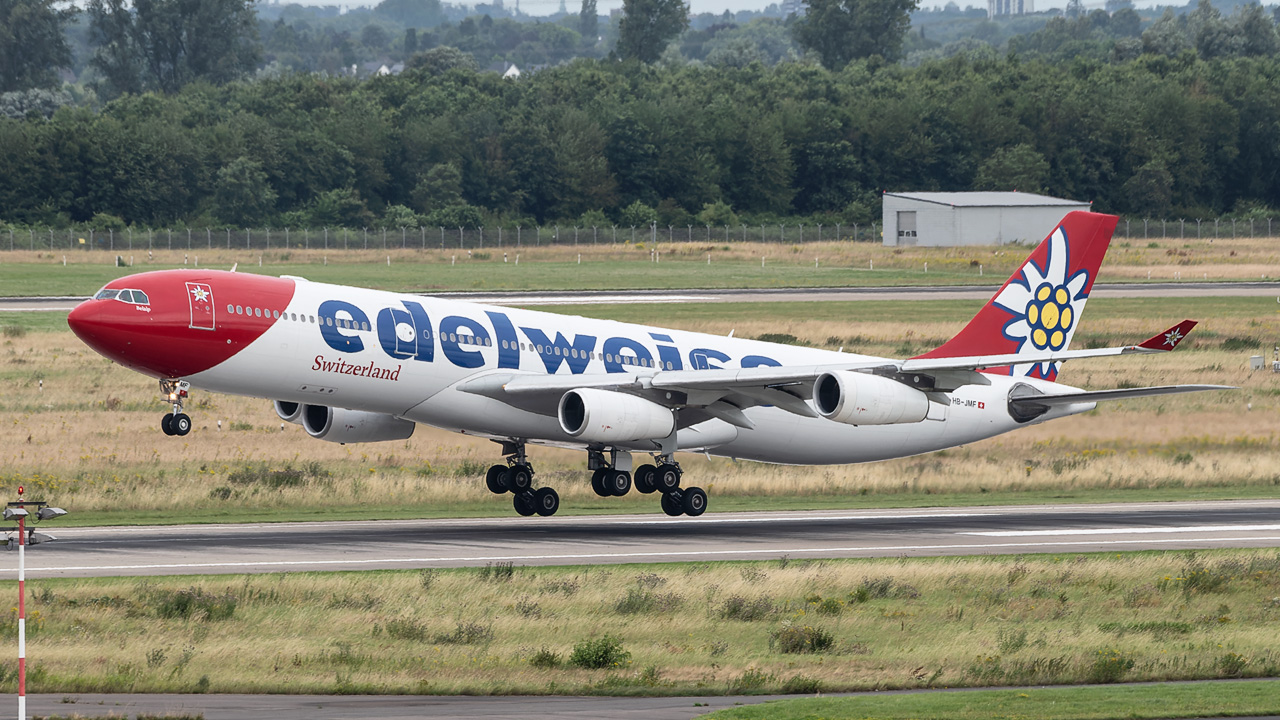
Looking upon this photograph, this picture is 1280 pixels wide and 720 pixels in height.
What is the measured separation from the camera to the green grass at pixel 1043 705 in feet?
77.3

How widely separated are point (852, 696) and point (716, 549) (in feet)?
55.9

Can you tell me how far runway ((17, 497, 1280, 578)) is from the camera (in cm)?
3956

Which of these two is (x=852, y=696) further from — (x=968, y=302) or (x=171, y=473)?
(x=968, y=302)

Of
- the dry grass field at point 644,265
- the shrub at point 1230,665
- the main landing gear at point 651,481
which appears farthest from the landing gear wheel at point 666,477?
the dry grass field at point 644,265

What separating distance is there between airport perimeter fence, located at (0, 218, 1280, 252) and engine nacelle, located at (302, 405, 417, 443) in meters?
99.9

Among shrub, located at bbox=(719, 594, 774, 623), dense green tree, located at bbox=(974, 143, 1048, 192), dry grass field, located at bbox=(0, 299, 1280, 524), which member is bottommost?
dry grass field, located at bbox=(0, 299, 1280, 524)

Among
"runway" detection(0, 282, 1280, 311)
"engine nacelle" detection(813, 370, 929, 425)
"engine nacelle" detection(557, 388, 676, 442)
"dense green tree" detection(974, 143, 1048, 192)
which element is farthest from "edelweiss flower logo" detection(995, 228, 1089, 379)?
"dense green tree" detection(974, 143, 1048, 192)

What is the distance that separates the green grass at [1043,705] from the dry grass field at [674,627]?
152 cm

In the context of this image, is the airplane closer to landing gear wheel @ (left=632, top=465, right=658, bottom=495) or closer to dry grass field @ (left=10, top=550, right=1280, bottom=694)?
landing gear wheel @ (left=632, top=465, right=658, bottom=495)

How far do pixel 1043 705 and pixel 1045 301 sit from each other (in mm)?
31007

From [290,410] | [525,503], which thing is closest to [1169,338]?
[525,503]

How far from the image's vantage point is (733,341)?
5041cm

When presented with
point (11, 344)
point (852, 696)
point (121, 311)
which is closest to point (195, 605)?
point (121, 311)

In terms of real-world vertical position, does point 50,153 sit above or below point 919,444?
above
